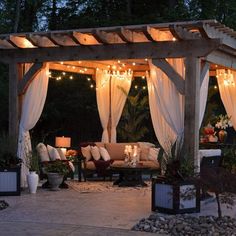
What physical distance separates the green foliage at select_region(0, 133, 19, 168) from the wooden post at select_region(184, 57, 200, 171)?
10.3ft

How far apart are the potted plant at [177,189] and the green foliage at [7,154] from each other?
292cm

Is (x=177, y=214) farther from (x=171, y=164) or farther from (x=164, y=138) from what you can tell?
Result: (x=164, y=138)

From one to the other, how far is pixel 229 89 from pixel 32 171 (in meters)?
4.93

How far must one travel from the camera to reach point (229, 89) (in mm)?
12562

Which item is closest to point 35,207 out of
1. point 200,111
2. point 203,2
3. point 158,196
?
point 158,196

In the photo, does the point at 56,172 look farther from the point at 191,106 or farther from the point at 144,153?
the point at 191,106

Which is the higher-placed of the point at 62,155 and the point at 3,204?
the point at 62,155

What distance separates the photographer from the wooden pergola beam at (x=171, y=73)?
9469mm

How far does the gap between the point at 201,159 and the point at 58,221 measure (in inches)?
119

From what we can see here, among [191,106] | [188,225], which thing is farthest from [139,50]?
[188,225]

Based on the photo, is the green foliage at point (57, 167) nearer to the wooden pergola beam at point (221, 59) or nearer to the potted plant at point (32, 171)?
the potted plant at point (32, 171)

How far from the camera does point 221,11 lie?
66.5 feet

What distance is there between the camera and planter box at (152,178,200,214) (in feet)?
26.8

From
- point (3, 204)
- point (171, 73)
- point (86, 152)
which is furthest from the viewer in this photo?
point (86, 152)
